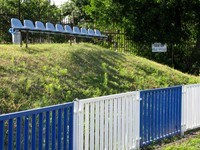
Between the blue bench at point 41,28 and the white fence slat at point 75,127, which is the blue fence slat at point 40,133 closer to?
the white fence slat at point 75,127

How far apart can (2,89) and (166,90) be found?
10.4 feet

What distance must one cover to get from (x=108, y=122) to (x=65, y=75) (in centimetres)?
309

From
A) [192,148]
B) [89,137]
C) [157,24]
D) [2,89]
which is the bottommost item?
[192,148]

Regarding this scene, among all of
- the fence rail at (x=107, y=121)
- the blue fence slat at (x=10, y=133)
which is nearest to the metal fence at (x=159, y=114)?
the fence rail at (x=107, y=121)

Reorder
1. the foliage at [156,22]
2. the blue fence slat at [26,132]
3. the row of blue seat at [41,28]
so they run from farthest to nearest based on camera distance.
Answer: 1. the foliage at [156,22]
2. the row of blue seat at [41,28]
3. the blue fence slat at [26,132]

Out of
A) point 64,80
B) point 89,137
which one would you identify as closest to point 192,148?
point 89,137

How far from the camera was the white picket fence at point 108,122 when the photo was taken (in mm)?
5152

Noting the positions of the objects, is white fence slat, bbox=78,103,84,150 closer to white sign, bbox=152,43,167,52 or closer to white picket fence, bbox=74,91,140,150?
white picket fence, bbox=74,91,140,150

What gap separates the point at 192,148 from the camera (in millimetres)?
6441

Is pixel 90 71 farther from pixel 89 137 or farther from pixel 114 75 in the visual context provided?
pixel 89 137

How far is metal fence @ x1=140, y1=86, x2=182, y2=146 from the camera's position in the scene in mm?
6523

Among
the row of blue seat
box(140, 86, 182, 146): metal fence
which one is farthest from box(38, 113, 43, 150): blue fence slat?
the row of blue seat

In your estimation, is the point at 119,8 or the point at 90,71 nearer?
the point at 90,71

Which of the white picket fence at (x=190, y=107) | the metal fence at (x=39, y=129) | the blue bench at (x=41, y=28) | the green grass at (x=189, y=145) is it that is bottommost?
the green grass at (x=189, y=145)
